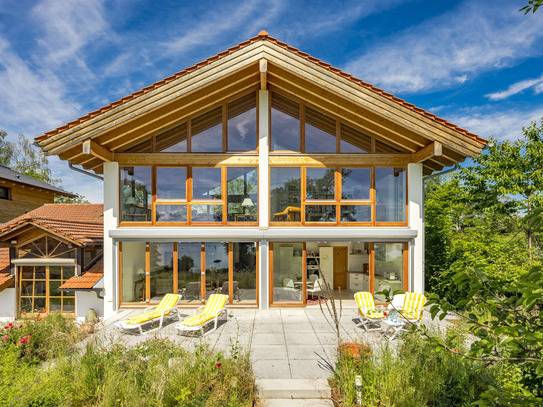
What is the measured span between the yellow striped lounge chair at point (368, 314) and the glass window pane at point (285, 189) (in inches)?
136

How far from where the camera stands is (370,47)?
1409cm

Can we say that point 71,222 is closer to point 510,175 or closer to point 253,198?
point 253,198

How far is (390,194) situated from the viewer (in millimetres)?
9562

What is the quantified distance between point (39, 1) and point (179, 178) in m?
Result: 8.98

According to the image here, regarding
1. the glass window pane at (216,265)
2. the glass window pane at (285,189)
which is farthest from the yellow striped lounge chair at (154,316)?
the glass window pane at (285,189)

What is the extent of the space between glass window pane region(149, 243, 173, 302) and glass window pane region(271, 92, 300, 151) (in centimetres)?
519

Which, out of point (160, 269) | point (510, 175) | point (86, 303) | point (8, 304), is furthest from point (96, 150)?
point (510, 175)

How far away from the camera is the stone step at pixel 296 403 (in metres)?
4.45

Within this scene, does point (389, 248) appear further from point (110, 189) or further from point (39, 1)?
point (39, 1)

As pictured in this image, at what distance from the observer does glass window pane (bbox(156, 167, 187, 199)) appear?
9422mm

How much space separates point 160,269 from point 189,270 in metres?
1.00

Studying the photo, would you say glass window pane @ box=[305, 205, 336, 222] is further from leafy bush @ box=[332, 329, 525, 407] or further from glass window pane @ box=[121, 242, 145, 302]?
glass window pane @ box=[121, 242, 145, 302]

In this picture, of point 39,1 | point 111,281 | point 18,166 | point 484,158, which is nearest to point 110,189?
point 111,281

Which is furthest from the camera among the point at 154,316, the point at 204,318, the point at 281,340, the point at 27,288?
the point at 27,288
